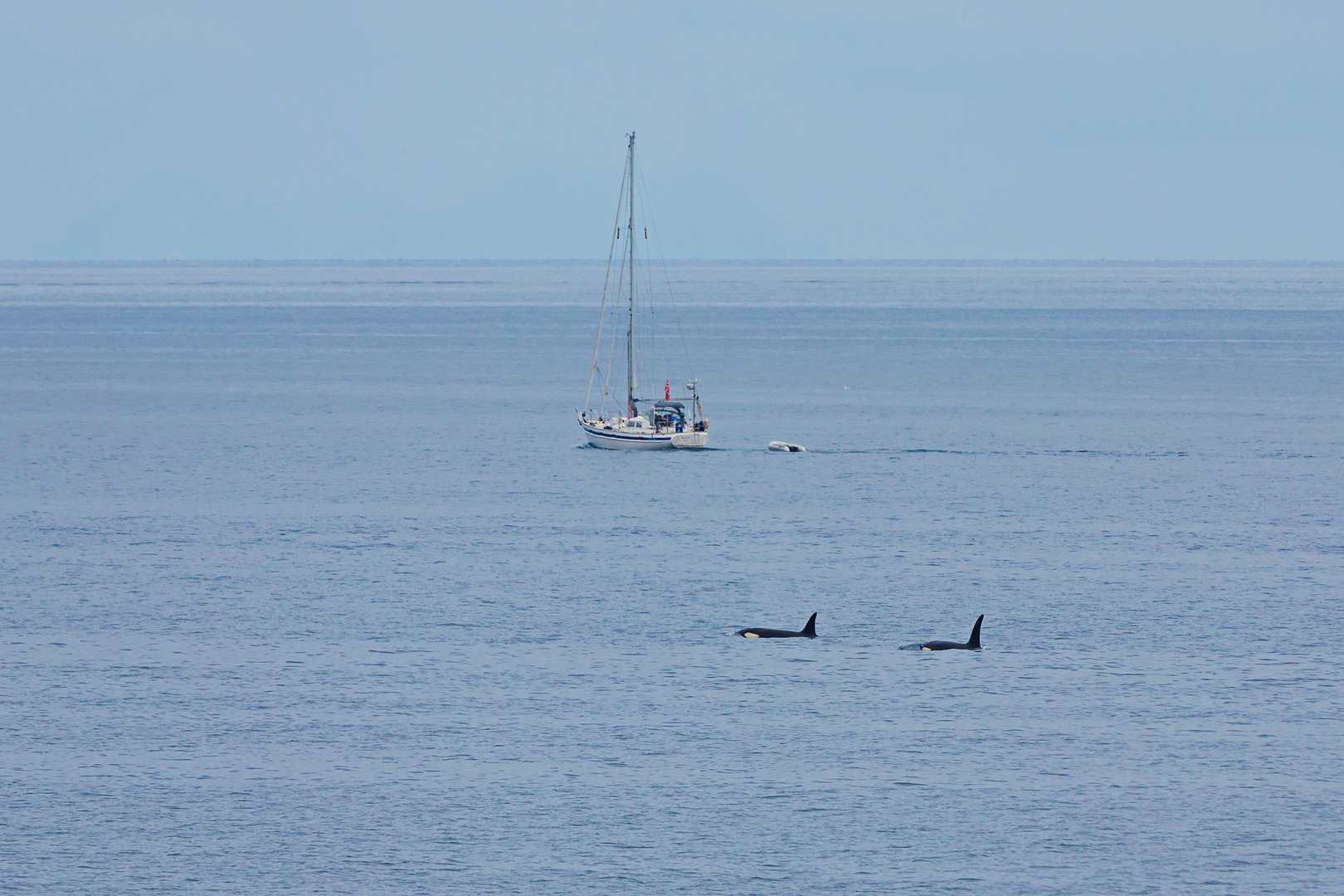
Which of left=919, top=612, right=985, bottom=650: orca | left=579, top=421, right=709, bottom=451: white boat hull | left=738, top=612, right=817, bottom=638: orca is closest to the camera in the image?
left=919, top=612, right=985, bottom=650: orca

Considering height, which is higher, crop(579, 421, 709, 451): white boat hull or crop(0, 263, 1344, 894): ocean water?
crop(579, 421, 709, 451): white boat hull

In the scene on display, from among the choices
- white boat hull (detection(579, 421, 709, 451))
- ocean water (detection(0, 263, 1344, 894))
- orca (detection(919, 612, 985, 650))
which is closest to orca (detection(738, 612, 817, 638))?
ocean water (detection(0, 263, 1344, 894))

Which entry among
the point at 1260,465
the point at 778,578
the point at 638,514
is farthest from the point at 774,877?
the point at 1260,465

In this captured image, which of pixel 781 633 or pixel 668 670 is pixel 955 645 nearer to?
pixel 781 633

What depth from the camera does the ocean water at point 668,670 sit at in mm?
36531

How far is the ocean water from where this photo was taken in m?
36.5

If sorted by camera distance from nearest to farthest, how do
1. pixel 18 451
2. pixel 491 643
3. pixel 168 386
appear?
pixel 491 643
pixel 18 451
pixel 168 386

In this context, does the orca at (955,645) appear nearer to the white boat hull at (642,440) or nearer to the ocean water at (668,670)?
the ocean water at (668,670)

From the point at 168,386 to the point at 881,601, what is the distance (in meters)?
98.3

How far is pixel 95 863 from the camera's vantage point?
35219 mm

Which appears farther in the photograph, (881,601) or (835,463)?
(835,463)

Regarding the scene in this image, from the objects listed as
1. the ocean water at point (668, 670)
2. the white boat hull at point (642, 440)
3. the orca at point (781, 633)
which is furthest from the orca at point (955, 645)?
the white boat hull at point (642, 440)

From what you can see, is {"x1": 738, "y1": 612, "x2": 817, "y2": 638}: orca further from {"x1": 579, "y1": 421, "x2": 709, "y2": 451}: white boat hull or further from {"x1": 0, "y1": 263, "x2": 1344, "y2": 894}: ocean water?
{"x1": 579, "y1": 421, "x2": 709, "y2": 451}: white boat hull

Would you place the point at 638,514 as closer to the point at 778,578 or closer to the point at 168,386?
the point at 778,578
